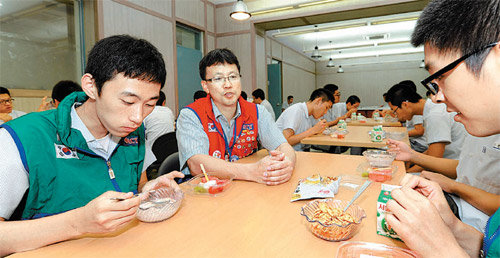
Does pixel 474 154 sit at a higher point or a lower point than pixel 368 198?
higher

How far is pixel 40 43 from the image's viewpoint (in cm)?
398

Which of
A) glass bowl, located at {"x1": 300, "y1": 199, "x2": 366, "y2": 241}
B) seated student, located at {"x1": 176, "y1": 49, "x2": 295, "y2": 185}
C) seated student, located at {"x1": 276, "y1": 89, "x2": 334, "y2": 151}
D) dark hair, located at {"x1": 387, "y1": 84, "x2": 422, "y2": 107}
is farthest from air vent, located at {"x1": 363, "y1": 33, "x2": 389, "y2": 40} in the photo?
glass bowl, located at {"x1": 300, "y1": 199, "x2": 366, "y2": 241}

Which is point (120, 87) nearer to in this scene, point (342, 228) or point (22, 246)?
point (22, 246)

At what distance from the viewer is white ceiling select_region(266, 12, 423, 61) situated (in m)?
8.47

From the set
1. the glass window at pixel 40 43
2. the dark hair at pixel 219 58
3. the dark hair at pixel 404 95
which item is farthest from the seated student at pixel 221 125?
the glass window at pixel 40 43

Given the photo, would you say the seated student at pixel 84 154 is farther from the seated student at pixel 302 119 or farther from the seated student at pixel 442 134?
the seated student at pixel 442 134

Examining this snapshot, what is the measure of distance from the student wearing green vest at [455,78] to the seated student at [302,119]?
99.8 inches

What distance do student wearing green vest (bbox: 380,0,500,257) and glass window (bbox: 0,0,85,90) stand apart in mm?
4660

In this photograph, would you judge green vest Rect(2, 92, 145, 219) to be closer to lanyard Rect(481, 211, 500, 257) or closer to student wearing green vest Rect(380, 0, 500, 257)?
student wearing green vest Rect(380, 0, 500, 257)

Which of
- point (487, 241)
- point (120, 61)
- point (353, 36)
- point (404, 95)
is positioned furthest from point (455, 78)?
point (353, 36)

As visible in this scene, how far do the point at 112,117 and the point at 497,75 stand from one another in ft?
4.13

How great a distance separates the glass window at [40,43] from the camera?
366 cm

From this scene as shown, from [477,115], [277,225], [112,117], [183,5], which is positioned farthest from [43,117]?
[183,5]

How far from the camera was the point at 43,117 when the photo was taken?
1093 mm
